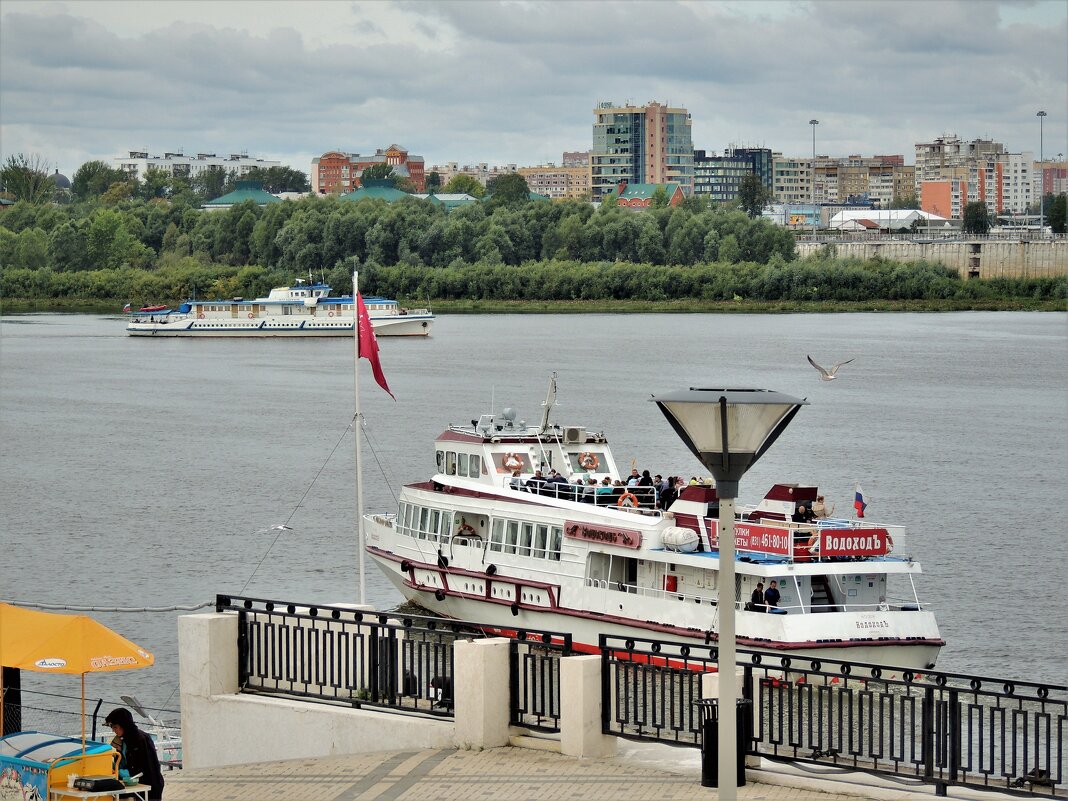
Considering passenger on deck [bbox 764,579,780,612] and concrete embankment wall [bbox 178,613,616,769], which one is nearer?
concrete embankment wall [bbox 178,613,616,769]

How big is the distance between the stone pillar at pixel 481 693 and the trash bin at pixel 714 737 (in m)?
1.89

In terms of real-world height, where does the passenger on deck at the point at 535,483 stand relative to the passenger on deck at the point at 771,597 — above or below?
above

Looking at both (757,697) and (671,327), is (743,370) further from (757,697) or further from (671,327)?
(757,697)

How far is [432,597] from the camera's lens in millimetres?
33938

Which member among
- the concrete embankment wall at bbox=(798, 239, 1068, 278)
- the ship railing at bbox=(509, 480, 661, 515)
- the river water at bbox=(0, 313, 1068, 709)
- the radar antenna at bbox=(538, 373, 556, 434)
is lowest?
the river water at bbox=(0, 313, 1068, 709)

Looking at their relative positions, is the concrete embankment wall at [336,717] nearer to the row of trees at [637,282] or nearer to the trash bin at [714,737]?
the trash bin at [714,737]

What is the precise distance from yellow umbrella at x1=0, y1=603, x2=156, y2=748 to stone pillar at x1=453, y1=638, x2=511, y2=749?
2738mm

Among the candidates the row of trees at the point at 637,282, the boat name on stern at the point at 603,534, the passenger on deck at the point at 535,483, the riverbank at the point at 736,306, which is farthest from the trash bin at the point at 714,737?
the row of trees at the point at 637,282

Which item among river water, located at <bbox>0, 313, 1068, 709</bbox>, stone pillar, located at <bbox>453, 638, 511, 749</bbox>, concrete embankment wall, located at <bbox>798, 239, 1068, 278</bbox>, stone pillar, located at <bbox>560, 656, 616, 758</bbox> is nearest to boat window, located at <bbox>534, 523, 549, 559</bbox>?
river water, located at <bbox>0, 313, 1068, 709</bbox>

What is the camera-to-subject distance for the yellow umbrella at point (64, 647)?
13.9 m

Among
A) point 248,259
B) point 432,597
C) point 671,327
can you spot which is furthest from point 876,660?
point 248,259

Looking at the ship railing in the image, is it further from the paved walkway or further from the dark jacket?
the dark jacket

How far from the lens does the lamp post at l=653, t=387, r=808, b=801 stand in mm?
10828

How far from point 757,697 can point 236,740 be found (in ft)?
16.3
